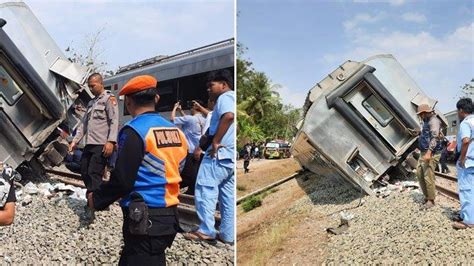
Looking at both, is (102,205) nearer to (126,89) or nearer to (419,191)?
(126,89)

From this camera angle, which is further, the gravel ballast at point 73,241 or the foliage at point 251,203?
the foliage at point 251,203

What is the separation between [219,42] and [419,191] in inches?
120

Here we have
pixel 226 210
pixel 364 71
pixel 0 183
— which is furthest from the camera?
pixel 364 71

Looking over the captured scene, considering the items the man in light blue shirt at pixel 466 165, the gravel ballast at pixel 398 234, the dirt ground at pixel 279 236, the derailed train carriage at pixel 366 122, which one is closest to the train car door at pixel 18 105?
the dirt ground at pixel 279 236

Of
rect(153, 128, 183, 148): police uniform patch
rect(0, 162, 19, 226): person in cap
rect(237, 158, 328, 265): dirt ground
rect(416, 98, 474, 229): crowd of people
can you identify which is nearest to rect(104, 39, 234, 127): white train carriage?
rect(237, 158, 328, 265): dirt ground

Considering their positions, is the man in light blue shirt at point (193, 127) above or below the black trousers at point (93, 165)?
below

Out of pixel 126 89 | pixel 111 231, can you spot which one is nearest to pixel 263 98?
pixel 111 231

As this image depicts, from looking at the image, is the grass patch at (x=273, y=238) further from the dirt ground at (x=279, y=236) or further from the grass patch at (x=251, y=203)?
the grass patch at (x=251, y=203)

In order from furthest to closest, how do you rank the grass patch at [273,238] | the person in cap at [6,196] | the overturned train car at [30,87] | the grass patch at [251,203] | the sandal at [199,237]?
the grass patch at [251,203] → the overturned train car at [30,87] → the grass patch at [273,238] → the sandal at [199,237] → the person in cap at [6,196]

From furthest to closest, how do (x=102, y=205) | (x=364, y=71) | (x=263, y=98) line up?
(x=263, y=98) < (x=364, y=71) < (x=102, y=205)

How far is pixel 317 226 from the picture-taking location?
15.8ft

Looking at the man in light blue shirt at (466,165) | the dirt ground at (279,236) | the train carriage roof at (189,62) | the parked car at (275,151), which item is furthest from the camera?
the parked car at (275,151)

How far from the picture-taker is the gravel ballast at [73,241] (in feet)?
11.1

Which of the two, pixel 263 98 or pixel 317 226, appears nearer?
pixel 317 226
